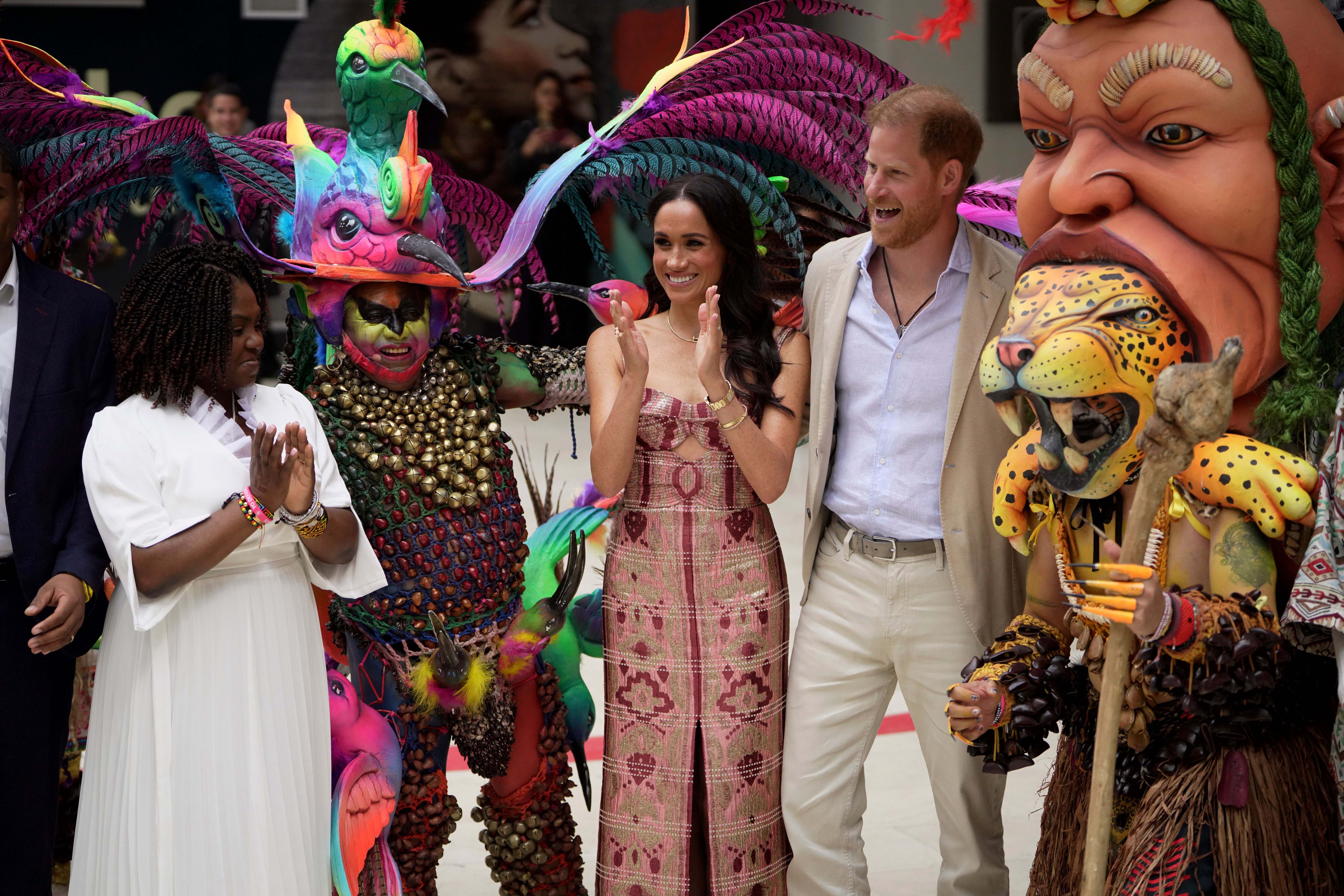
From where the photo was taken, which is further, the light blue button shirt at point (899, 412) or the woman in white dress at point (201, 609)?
the light blue button shirt at point (899, 412)

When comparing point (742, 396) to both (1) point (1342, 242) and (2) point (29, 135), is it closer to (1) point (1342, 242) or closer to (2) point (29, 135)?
(1) point (1342, 242)

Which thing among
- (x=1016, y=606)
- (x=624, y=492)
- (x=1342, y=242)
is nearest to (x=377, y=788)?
(x=624, y=492)

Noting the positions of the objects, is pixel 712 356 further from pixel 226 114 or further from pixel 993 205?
pixel 226 114

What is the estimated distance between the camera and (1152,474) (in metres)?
1.97

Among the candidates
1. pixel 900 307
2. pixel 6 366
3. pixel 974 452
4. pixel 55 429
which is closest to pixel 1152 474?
pixel 974 452

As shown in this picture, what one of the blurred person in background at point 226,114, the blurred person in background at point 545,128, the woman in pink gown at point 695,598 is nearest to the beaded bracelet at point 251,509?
the woman in pink gown at point 695,598

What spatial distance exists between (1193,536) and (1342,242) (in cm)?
56

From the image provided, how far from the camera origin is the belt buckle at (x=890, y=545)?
9.21 ft

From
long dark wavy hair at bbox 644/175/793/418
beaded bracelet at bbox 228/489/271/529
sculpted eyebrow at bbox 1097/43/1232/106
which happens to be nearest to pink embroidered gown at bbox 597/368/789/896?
long dark wavy hair at bbox 644/175/793/418

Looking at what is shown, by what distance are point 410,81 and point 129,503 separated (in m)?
1.16

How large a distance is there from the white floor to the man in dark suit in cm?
106

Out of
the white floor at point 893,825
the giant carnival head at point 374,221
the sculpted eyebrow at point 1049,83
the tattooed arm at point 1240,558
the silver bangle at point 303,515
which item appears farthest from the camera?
the white floor at point 893,825

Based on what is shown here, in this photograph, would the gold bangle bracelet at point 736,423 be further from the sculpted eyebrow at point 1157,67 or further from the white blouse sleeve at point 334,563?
the sculpted eyebrow at point 1157,67

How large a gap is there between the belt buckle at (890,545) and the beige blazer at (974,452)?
0.37 feet
